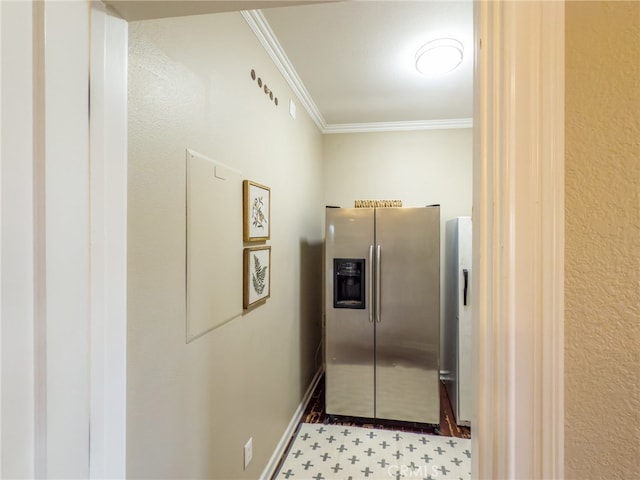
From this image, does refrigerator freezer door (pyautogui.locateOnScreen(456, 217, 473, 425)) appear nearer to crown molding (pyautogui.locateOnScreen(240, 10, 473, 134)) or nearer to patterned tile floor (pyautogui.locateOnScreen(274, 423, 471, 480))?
patterned tile floor (pyautogui.locateOnScreen(274, 423, 471, 480))

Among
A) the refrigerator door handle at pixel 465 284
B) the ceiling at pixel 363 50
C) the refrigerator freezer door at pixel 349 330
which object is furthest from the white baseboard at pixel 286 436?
the ceiling at pixel 363 50

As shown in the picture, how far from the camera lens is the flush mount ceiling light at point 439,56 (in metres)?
1.83

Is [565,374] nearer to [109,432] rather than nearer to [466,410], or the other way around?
[109,432]

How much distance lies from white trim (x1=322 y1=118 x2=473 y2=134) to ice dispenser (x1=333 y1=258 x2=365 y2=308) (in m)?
1.54

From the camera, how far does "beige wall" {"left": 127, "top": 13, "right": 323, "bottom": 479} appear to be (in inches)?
33.7

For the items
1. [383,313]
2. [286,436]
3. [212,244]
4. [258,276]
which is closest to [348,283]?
[383,313]

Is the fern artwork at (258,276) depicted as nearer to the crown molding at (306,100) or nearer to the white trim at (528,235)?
the crown molding at (306,100)

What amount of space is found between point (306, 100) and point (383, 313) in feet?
5.90

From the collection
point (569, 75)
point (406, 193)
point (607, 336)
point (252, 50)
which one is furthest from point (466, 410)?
point (252, 50)

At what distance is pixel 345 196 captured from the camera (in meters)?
3.37

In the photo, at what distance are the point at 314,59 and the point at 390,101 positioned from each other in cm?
90

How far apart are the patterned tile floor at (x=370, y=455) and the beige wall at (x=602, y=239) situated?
5.97ft

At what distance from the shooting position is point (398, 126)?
10.5ft

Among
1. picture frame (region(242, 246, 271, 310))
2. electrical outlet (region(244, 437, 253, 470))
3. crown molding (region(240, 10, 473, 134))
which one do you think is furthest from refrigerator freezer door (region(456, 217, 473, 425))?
electrical outlet (region(244, 437, 253, 470))
